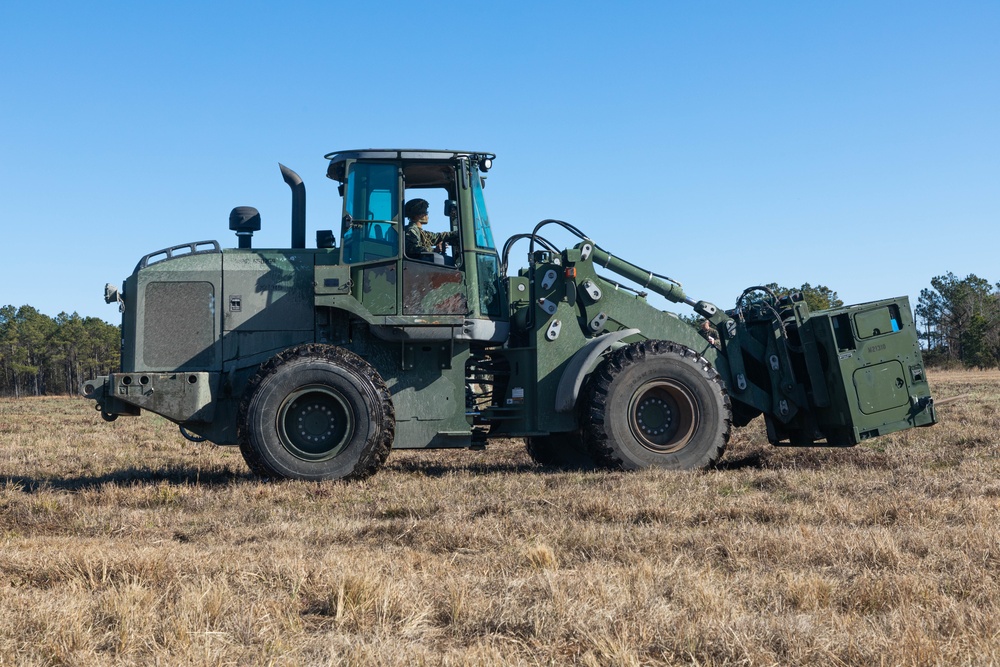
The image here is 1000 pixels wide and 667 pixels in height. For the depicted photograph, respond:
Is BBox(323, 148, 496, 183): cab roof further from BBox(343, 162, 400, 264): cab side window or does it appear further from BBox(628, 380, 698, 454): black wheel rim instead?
BBox(628, 380, 698, 454): black wheel rim

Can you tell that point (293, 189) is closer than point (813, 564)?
No

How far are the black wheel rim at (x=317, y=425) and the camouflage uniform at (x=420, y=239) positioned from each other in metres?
1.70

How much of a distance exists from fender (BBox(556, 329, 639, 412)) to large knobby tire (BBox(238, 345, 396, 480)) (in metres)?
1.76

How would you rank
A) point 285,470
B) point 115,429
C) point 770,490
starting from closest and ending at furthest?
point 770,490 < point 285,470 < point 115,429

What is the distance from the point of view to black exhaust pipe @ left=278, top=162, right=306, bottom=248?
10367 mm

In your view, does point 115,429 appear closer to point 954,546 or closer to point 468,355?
point 468,355

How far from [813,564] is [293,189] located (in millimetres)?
7063

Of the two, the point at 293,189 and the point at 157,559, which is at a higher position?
the point at 293,189

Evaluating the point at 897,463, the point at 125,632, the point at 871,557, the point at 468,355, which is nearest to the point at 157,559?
the point at 125,632

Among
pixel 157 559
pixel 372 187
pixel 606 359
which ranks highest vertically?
pixel 372 187

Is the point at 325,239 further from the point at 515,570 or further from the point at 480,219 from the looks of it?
the point at 515,570

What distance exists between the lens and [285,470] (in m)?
9.11

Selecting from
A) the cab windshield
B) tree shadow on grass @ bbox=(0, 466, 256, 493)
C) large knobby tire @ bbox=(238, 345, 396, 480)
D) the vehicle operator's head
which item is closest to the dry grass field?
tree shadow on grass @ bbox=(0, 466, 256, 493)

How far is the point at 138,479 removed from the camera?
9.80 metres
